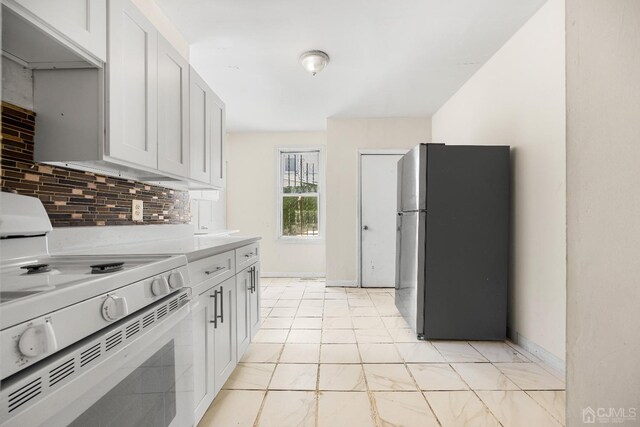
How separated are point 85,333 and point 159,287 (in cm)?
31

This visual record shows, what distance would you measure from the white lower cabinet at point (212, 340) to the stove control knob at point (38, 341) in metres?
0.77

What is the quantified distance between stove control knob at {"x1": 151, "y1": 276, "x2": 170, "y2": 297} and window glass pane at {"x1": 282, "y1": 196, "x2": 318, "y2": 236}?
4.42 metres

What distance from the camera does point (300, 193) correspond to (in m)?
5.49

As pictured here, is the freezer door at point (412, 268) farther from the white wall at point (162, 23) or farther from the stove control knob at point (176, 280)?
the white wall at point (162, 23)

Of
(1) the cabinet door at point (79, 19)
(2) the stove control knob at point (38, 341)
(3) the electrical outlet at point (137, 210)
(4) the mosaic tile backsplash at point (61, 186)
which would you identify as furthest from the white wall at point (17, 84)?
(2) the stove control knob at point (38, 341)

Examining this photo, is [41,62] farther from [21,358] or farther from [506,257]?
[506,257]

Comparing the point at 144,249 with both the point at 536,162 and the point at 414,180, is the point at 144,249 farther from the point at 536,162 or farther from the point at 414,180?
the point at 536,162

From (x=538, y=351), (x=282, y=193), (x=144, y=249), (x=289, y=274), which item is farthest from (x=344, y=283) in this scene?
(x=144, y=249)

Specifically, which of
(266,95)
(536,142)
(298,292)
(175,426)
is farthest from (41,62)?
(298,292)

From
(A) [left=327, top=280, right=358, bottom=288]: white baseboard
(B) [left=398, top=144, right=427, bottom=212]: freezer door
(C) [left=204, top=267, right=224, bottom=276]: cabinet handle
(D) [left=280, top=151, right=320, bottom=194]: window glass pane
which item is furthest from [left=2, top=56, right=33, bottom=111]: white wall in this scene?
(D) [left=280, top=151, right=320, bottom=194]: window glass pane

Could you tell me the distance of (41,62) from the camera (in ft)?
4.31

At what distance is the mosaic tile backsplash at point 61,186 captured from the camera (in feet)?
4.06

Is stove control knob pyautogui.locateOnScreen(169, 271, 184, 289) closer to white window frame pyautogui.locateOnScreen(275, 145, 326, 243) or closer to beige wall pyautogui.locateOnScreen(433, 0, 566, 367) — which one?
beige wall pyautogui.locateOnScreen(433, 0, 566, 367)

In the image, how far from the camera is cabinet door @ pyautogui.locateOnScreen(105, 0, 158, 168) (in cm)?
140
